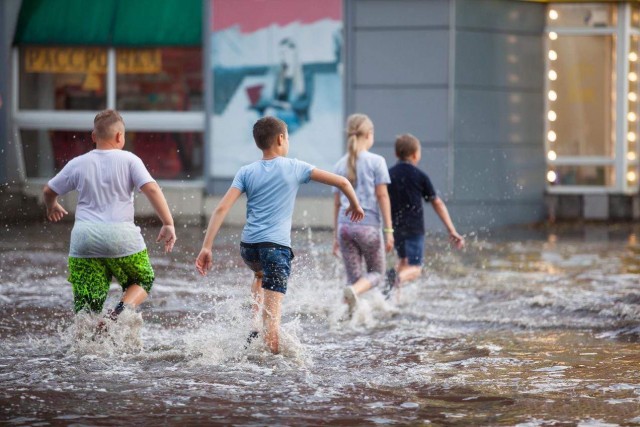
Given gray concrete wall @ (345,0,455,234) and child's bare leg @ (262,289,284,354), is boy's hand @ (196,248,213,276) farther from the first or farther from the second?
gray concrete wall @ (345,0,455,234)

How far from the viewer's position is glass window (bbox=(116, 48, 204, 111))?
792 inches

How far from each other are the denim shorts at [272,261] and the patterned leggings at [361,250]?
6.96ft

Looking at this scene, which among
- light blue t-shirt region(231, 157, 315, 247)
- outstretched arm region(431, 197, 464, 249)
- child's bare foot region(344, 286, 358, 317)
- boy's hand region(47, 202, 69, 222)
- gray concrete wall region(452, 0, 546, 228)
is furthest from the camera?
gray concrete wall region(452, 0, 546, 228)

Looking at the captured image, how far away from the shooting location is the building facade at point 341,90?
18969 millimetres

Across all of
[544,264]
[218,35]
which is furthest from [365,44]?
[544,264]

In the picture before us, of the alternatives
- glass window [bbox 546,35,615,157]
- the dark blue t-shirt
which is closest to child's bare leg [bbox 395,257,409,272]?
the dark blue t-shirt

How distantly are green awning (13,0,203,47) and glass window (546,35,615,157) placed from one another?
241 inches

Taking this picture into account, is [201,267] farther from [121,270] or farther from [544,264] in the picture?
[544,264]

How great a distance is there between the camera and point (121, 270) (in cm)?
786

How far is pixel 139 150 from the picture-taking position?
67.0 feet

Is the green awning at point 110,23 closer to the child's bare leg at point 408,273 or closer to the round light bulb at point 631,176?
the round light bulb at point 631,176

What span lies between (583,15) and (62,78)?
8.86m

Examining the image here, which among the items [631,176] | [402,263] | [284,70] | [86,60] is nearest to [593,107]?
[631,176]

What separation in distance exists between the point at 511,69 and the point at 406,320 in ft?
36.1
